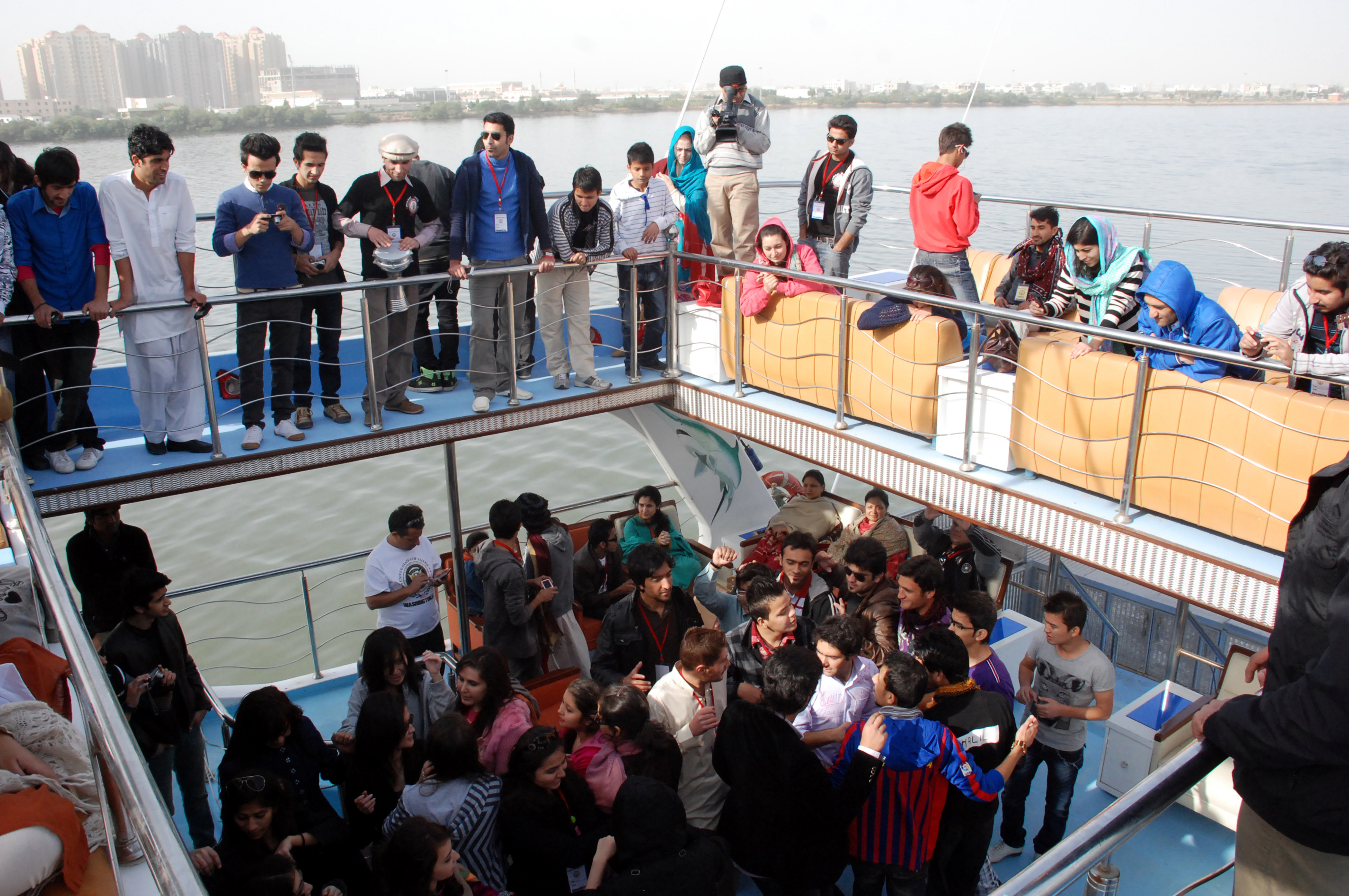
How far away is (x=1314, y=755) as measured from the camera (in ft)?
5.29

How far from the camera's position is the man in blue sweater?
537 centimetres

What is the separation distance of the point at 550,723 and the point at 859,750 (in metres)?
2.44

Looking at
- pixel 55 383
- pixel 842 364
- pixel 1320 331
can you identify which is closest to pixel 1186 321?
pixel 1320 331

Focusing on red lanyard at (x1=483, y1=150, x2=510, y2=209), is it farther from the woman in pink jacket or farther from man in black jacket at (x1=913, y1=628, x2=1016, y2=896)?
man in black jacket at (x1=913, y1=628, x2=1016, y2=896)

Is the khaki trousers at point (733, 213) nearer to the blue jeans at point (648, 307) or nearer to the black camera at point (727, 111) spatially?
the black camera at point (727, 111)

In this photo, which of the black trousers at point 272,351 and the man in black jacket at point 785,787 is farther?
the black trousers at point 272,351

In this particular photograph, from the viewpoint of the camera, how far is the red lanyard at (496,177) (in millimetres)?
6094

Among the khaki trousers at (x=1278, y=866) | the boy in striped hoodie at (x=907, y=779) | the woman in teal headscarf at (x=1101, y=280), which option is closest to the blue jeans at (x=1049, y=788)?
the boy in striped hoodie at (x=907, y=779)

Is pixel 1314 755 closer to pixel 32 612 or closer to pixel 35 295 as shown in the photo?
pixel 32 612

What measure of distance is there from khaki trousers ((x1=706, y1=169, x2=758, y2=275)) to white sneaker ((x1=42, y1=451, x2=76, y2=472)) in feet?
14.1

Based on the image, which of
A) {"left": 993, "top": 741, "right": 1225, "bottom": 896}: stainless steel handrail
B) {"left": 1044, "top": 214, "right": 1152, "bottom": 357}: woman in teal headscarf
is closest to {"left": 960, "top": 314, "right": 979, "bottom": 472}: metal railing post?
{"left": 1044, "top": 214, "right": 1152, "bottom": 357}: woman in teal headscarf

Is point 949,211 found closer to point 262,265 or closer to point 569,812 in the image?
point 262,265

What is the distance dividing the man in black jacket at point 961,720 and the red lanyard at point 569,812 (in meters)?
1.36

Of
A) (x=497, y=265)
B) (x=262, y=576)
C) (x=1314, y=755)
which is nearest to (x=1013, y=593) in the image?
(x=497, y=265)
